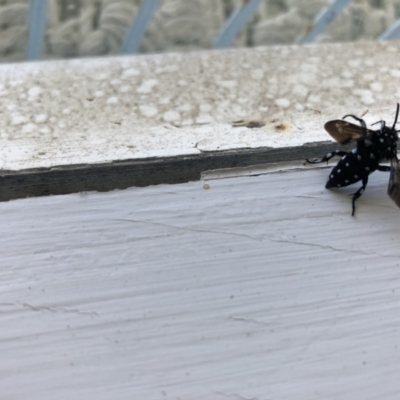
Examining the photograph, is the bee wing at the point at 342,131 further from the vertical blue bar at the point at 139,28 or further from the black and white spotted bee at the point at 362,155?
the vertical blue bar at the point at 139,28

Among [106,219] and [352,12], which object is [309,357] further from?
[352,12]

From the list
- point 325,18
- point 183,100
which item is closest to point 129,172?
point 183,100

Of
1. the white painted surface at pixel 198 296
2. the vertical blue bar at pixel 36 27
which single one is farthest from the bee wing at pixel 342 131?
the vertical blue bar at pixel 36 27

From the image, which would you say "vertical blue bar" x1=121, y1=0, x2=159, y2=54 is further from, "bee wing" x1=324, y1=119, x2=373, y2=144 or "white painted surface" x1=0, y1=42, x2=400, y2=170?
"bee wing" x1=324, y1=119, x2=373, y2=144

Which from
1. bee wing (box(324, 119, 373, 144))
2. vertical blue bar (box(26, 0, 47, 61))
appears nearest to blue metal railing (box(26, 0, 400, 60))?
vertical blue bar (box(26, 0, 47, 61))

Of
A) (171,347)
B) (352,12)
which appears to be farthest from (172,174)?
(352,12)

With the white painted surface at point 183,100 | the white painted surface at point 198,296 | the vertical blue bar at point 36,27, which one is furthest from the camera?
the vertical blue bar at point 36,27

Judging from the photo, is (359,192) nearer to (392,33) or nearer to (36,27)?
(392,33)
